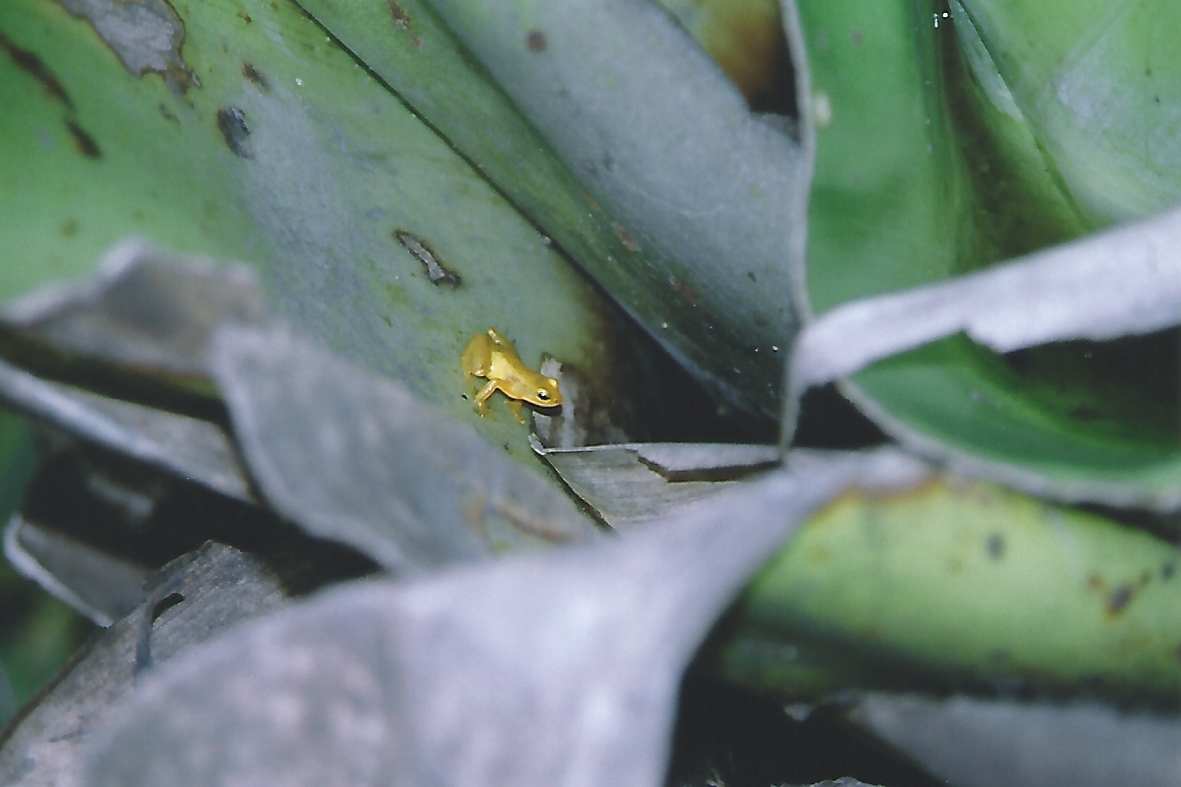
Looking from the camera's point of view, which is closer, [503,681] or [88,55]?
[503,681]

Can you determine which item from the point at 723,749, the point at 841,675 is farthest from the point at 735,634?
the point at 723,749

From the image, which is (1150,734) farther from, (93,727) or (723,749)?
(93,727)

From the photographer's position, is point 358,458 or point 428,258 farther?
point 428,258

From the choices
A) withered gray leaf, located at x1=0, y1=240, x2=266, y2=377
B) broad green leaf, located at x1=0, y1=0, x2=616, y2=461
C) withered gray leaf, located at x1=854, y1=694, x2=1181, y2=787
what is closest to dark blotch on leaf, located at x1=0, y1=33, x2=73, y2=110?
broad green leaf, located at x1=0, y1=0, x2=616, y2=461

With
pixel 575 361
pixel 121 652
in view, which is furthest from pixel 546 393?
pixel 121 652

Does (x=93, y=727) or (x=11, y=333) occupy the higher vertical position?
(x=11, y=333)

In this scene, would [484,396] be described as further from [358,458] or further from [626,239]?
[358,458]

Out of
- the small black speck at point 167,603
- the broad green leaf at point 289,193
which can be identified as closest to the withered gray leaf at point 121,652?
the small black speck at point 167,603
